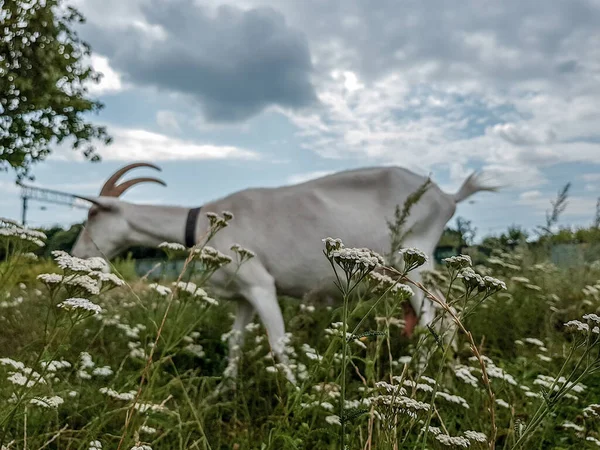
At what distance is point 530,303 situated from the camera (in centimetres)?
550

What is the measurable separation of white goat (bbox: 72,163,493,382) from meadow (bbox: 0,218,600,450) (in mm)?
293

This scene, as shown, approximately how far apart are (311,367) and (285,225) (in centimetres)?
291

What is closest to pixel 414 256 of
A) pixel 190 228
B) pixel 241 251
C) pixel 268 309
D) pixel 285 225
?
pixel 241 251

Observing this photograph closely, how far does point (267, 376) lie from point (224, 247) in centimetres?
121

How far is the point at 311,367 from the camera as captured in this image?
218 cm

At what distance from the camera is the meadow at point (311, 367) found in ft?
5.10

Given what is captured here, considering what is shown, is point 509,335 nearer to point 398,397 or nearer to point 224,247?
point 224,247

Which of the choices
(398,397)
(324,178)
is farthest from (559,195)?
(398,397)

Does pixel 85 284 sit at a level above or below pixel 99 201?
below

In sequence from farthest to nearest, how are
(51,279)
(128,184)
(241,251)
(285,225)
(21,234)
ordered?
(128,184) → (285,225) → (241,251) → (21,234) → (51,279)

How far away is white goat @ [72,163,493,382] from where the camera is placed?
15.9 ft

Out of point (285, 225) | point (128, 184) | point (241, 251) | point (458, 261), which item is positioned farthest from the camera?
point (128, 184)

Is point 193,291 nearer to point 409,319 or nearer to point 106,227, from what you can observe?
point 106,227

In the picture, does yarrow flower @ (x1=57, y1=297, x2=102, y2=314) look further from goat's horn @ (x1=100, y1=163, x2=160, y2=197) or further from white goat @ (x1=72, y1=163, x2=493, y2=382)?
goat's horn @ (x1=100, y1=163, x2=160, y2=197)
